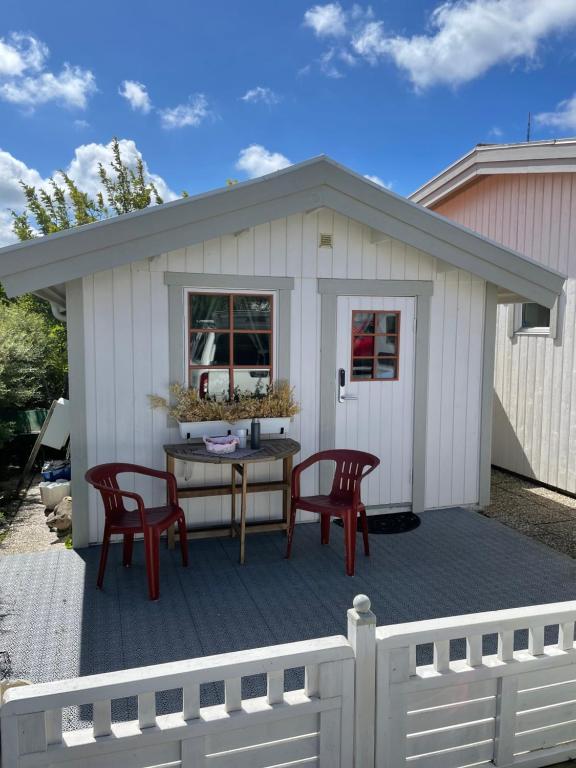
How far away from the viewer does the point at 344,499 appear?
4539mm

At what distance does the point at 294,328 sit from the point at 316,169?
1274 millimetres

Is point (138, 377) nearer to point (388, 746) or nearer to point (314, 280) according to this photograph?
point (314, 280)

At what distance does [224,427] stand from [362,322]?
5.02 ft

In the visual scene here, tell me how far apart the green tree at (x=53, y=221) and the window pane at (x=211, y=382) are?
383cm

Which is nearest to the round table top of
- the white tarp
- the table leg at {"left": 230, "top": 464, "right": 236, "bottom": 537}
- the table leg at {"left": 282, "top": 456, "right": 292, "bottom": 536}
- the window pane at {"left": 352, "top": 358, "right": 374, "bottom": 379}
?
the table leg at {"left": 282, "top": 456, "right": 292, "bottom": 536}

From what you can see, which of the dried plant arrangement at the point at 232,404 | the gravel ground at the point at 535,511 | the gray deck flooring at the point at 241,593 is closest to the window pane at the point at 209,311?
the dried plant arrangement at the point at 232,404

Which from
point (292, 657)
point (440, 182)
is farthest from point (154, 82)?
point (292, 657)

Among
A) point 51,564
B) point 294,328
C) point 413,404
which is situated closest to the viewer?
point 51,564

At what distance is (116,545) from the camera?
4.77 meters

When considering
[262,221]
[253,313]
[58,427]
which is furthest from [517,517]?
[58,427]

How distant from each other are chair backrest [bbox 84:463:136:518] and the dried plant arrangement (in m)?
0.67

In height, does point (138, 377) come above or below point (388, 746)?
above

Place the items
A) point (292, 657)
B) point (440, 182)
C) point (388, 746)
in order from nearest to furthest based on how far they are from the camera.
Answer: point (292, 657)
point (388, 746)
point (440, 182)

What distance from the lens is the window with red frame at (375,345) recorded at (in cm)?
530
